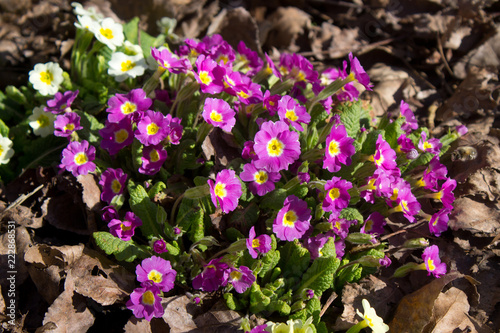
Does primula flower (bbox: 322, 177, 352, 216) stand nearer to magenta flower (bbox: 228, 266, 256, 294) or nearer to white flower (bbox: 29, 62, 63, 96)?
magenta flower (bbox: 228, 266, 256, 294)

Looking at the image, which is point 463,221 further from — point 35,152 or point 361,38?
point 35,152

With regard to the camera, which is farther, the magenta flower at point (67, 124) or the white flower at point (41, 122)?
the white flower at point (41, 122)

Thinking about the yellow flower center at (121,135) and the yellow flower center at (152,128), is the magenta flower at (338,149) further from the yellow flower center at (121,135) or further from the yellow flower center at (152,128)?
the yellow flower center at (121,135)

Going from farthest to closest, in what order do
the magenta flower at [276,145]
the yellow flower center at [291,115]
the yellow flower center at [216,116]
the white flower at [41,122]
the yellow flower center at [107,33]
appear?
the yellow flower center at [107,33] → the white flower at [41,122] → the yellow flower center at [291,115] → the yellow flower center at [216,116] → the magenta flower at [276,145]

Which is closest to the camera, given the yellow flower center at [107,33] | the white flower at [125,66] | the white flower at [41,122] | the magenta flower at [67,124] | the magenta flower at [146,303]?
the magenta flower at [146,303]

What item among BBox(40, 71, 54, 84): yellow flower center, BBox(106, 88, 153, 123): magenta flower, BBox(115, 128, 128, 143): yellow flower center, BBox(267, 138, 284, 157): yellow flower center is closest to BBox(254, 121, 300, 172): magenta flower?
BBox(267, 138, 284, 157): yellow flower center

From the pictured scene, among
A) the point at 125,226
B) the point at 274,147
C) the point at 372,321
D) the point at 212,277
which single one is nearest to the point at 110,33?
the point at 125,226

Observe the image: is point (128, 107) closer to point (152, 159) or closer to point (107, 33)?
point (152, 159)

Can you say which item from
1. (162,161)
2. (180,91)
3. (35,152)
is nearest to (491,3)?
(180,91)

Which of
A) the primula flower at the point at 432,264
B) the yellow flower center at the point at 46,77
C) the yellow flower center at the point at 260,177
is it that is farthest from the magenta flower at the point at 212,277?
the yellow flower center at the point at 46,77
